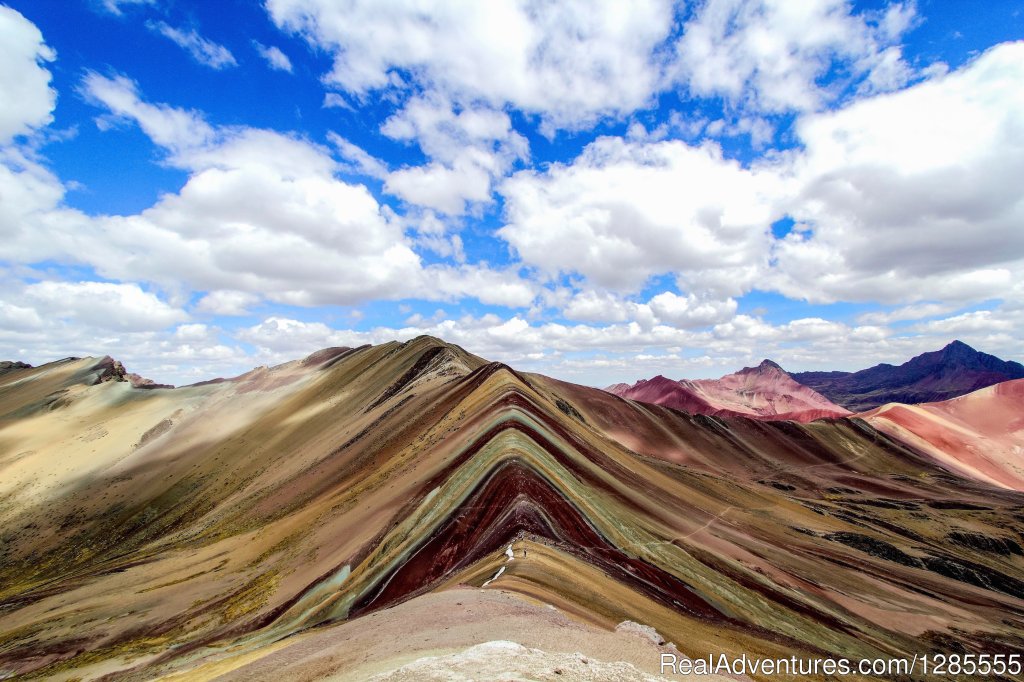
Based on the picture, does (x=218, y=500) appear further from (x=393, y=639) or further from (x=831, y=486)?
(x=831, y=486)

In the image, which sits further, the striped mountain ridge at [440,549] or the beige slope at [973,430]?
the beige slope at [973,430]

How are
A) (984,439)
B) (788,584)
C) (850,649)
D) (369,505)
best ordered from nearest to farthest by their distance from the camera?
(850,649) → (788,584) → (369,505) → (984,439)

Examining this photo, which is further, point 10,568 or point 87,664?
point 10,568

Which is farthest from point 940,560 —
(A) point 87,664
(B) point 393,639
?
(A) point 87,664

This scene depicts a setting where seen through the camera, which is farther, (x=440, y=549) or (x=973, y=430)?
(x=973, y=430)

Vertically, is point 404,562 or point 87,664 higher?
point 404,562

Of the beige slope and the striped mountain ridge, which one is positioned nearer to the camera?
the striped mountain ridge

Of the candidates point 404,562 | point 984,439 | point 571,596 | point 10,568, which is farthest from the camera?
point 984,439

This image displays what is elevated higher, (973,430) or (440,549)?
(440,549)
